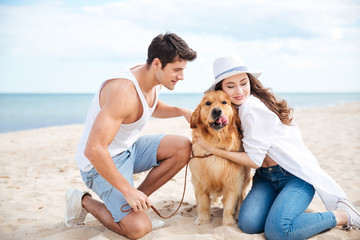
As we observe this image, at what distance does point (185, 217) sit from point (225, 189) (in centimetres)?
51

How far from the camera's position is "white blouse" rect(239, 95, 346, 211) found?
2568 millimetres

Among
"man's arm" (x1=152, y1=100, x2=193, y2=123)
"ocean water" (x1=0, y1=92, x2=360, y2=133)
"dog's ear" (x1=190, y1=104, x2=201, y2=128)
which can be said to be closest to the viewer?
"dog's ear" (x1=190, y1=104, x2=201, y2=128)

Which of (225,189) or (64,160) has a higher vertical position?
(225,189)

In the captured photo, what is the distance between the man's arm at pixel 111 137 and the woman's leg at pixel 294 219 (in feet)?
3.55

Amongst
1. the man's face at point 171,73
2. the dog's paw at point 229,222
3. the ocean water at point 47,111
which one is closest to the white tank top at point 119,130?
the man's face at point 171,73

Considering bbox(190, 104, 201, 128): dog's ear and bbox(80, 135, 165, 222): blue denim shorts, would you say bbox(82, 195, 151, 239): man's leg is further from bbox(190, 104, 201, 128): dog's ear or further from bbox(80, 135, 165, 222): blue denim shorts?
bbox(190, 104, 201, 128): dog's ear

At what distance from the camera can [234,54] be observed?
111 inches

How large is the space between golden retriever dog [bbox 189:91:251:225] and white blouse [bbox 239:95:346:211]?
0.49ft

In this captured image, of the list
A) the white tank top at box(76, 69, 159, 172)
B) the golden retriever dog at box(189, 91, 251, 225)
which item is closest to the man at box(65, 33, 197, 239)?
the white tank top at box(76, 69, 159, 172)

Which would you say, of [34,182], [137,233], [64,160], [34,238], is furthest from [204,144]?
[64,160]

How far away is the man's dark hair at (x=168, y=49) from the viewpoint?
2.62 m

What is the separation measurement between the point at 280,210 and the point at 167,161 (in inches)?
49.0

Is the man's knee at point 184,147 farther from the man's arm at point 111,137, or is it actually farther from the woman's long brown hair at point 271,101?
the man's arm at point 111,137

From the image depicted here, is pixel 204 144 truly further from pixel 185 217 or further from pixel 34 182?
pixel 34 182
